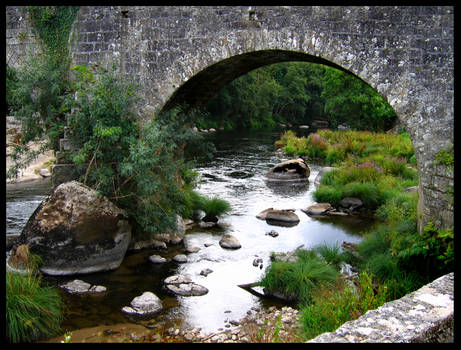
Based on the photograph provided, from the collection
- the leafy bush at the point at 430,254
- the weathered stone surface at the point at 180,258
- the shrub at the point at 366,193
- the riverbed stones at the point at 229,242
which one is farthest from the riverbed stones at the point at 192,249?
the shrub at the point at 366,193

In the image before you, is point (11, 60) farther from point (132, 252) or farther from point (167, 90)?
point (132, 252)

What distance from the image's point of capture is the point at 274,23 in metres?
7.29

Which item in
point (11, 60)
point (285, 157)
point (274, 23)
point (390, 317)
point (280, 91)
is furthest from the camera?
point (280, 91)

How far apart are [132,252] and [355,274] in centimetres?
404

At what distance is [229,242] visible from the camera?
352 inches

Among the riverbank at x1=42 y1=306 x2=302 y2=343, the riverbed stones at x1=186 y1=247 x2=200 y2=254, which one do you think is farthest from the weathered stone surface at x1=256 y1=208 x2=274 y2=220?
the riverbank at x1=42 y1=306 x2=302 y2=343

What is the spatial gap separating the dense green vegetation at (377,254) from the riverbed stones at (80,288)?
2.54 metres

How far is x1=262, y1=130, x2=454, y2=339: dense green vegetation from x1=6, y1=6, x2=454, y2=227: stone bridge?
0.57 metres

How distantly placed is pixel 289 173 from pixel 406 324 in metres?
12.6

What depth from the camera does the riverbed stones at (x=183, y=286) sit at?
22.7 ft

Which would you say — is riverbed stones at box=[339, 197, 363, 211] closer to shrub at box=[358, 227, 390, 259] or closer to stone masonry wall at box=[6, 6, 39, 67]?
shrub at box=[358, 227, 390, 259]

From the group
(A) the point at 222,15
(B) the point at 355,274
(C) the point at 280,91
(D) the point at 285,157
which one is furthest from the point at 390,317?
(C) the point at 280,91

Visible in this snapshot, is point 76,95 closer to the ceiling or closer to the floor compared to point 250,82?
closer to the floor
